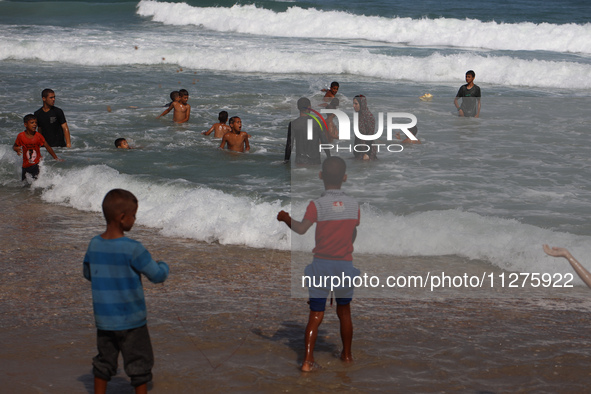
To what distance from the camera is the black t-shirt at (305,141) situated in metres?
10.3

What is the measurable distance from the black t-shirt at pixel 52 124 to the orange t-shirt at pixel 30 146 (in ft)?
4.21

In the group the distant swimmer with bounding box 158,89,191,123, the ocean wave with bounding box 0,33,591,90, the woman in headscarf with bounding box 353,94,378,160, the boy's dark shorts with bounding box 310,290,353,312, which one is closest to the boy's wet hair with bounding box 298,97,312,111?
the woman in headscarf with bounding box 353,94,378,160

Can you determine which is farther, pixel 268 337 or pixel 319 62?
pixel 319 62

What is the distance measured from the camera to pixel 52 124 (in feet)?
37.1

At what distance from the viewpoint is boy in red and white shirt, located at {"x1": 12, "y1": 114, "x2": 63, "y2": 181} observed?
9.77 m

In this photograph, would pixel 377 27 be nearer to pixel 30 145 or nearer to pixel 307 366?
pixel 30 145

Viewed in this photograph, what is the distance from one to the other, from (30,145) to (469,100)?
945 cm

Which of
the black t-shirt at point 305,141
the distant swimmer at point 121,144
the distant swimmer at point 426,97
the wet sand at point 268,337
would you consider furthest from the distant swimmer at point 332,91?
the wet sand at point 268,337

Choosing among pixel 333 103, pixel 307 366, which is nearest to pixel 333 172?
pixel 307 366

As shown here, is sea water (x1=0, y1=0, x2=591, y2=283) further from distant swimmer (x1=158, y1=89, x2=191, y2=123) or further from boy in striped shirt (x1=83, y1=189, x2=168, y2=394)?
boy in striped shirt (x1=83, y1=189, x2=168, y2=394)

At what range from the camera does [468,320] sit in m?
5.72

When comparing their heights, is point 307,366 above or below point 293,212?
below

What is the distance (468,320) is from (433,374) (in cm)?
121

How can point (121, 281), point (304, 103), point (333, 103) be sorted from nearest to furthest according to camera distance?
1. point (121, 281)
2. point (304, 103)
3. point (333, 103)
